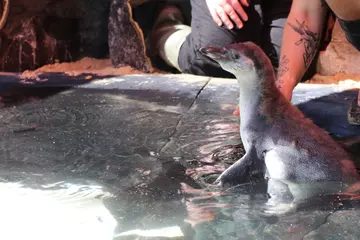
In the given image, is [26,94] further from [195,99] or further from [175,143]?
[175,143]

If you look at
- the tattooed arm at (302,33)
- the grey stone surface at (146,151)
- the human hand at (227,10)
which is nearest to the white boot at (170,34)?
the grey stone surface at (146,151)

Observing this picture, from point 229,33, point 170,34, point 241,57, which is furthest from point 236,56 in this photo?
point 170,34

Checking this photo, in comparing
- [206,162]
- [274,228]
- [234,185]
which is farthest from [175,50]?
Answer: [274,228]

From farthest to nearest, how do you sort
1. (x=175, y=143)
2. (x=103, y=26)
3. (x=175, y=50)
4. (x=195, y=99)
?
1. (x=103, y=26)
2. (x=175, y=50)
3. (x=195, y=99)
4. (x=175, y=143)

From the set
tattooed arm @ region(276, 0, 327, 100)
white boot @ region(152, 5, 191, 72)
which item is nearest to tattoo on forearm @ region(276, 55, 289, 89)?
tattooed arm @ region(276, 0, 327, 100)

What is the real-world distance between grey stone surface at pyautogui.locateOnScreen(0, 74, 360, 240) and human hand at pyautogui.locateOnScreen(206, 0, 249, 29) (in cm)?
35

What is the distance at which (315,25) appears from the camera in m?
2.38

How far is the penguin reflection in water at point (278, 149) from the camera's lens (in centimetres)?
147

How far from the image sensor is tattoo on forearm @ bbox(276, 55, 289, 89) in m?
2.20

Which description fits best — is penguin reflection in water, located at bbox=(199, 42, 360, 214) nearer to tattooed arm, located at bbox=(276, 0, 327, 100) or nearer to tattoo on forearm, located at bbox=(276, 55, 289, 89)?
tattoo on forearm, located at bbox=(276, 55, 289, 89)

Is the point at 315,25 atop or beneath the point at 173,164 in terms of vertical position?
atop

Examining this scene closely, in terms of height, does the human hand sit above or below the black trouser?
above

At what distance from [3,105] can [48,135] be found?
0.55 meters

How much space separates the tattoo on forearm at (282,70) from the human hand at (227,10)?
15.2 inches
